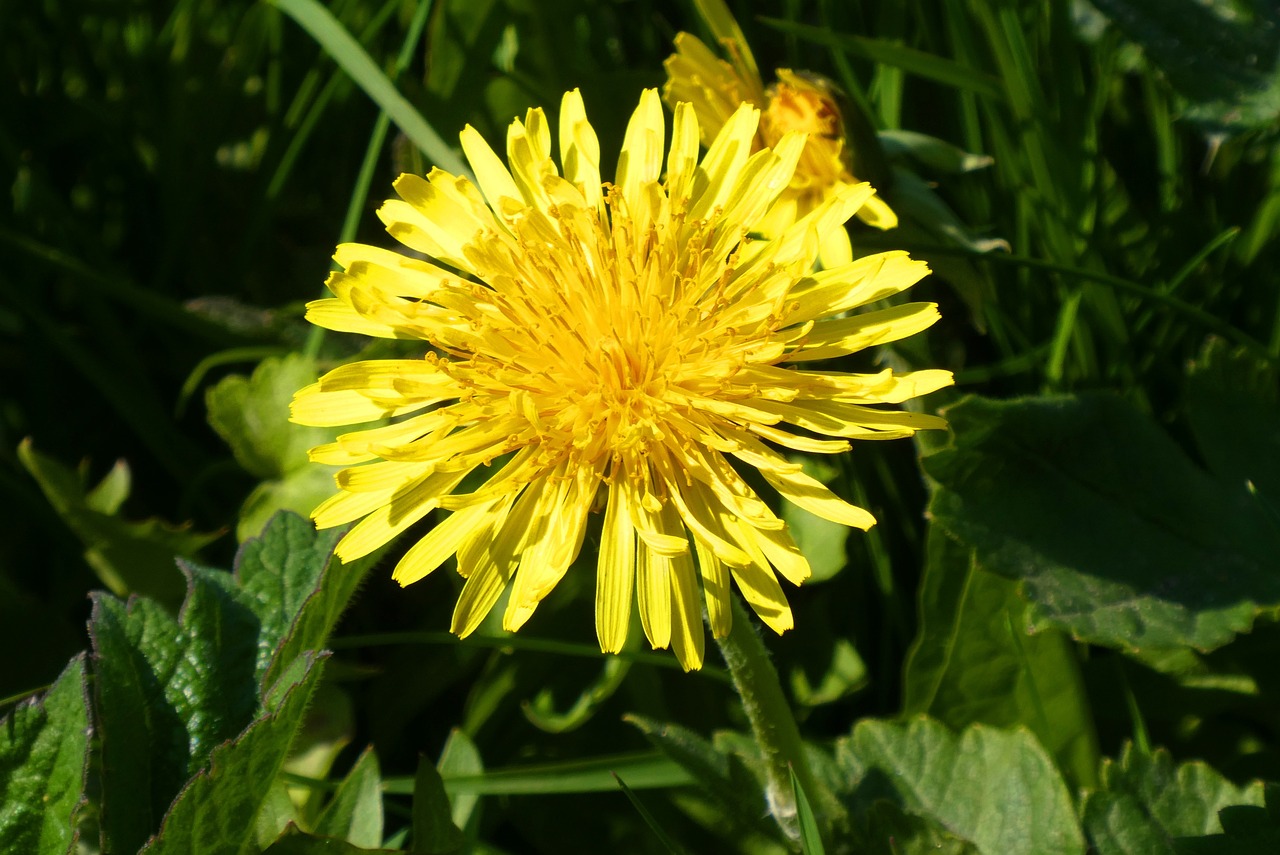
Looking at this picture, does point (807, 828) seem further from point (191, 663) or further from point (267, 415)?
point (267, 415)

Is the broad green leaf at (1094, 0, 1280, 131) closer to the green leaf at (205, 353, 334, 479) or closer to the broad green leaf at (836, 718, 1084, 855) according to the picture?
the broad green leaf at (836, 718, 1084, 855)

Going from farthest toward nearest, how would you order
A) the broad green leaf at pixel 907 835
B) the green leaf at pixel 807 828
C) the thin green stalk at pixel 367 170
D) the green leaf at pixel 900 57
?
the thin green stalk at pixel 367 170
the green leaf at pixel 900 57
the broad green leaf at pixel 907 835
the green leaf at pixel 807 828

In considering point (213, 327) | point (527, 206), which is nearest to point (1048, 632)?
point (527, 206)

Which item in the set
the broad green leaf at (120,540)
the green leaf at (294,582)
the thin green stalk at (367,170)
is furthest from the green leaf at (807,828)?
the thin green stalk at (367,170)

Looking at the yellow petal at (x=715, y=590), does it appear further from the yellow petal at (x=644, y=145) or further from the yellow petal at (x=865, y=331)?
the yellow petal at (x=644, y=145)

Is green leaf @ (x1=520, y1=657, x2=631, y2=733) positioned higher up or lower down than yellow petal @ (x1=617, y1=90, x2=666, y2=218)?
lower down

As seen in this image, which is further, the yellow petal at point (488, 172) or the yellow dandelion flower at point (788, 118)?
the yellow petal at point (488, 172)

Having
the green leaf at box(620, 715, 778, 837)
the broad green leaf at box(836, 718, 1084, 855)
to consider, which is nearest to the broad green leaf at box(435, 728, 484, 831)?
the green leaf at box(620, 715, 778, 837)
